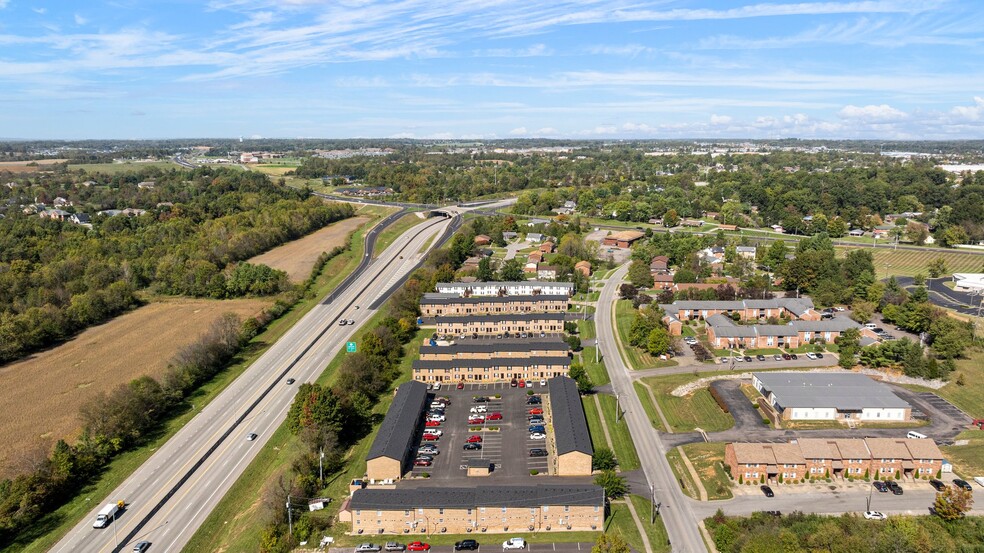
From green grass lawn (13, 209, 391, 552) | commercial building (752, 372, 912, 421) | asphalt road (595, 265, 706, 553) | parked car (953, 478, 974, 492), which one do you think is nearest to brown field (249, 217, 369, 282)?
green grass lawn (13, 209, 391, 552)

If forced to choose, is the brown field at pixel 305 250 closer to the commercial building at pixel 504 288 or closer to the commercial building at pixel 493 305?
the commercial building at pixel 504 288

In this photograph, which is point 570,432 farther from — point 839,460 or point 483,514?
point 839,460

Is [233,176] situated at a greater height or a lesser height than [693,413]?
greater

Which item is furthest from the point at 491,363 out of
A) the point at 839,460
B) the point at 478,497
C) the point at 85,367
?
the point at 85,367

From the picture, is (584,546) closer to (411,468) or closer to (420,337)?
(411,468)

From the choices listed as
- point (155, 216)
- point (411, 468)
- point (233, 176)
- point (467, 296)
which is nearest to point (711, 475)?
point (411, 468)
